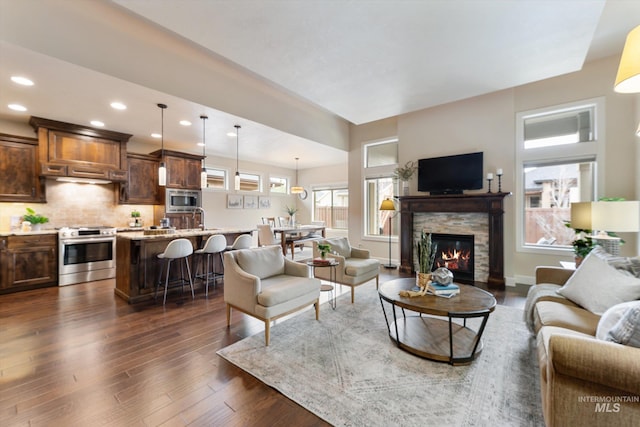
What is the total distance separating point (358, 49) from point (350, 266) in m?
2.74

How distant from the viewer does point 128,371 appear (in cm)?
214

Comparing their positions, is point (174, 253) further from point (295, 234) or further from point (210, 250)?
point (295, 234)

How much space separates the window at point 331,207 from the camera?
911 cm

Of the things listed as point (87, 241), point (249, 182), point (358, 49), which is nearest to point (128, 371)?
point (87, 241)

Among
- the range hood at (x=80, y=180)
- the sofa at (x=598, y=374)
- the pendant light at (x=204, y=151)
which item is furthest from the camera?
the range hood at (x=80, y=180)

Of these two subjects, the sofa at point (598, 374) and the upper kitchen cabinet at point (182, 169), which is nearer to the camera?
the sofa at point (598, 374)

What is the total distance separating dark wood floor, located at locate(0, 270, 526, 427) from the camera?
1.68 m

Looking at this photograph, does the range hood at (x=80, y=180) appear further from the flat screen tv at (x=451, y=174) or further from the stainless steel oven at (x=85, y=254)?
the flat screen tv at (x=451, y=174)

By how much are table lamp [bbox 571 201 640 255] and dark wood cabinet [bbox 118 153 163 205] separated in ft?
23.9

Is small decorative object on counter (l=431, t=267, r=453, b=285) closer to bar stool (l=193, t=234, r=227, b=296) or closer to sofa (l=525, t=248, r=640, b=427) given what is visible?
sofa (l=525, t=248, r=640, b=427)

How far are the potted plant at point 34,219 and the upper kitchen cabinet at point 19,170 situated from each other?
0.73 feet

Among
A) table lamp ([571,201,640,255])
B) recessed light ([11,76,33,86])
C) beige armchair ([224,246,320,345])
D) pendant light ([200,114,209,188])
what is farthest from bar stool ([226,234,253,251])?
table lamp ([571,201,640,255])

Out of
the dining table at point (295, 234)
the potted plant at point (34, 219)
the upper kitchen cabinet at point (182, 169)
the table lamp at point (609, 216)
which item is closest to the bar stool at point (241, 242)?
the dining table at point (295, 234)

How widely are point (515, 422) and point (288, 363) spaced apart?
1593 millimetres
